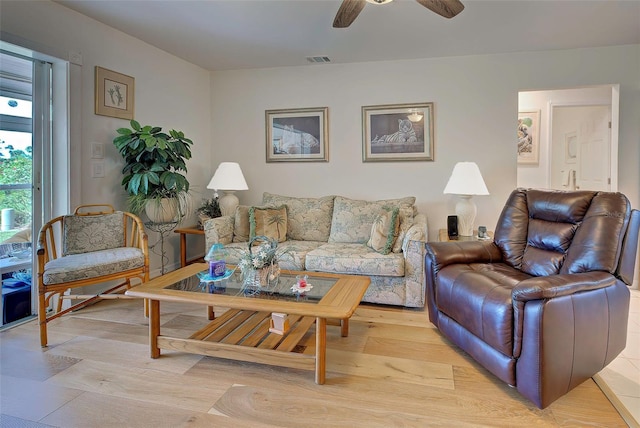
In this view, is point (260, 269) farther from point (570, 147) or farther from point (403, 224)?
point (570, 147)

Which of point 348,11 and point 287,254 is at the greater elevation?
point 348,11

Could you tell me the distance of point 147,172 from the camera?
3.21 m

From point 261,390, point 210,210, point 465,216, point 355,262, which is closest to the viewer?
point 261,390

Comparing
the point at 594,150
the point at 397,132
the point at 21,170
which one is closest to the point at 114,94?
the point at 21,170

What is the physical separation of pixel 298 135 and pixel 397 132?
1154mm

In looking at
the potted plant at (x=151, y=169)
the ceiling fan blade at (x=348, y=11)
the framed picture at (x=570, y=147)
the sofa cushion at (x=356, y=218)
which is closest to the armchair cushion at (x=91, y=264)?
the potted plant at (x=151, y=169)

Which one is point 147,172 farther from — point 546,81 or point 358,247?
point 546,81

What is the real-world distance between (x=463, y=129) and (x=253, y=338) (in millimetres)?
3081

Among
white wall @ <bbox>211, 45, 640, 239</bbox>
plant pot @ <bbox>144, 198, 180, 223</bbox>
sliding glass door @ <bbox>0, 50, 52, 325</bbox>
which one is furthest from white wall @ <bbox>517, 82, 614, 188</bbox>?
sliding glass door @ <bbox>0, 50, 52, 325</bbox>

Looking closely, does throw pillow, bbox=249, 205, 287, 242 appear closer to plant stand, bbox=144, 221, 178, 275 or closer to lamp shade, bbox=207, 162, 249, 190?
lamp shade, bbox=207, 162, 249, 190

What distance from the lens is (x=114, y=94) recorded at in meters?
3.36

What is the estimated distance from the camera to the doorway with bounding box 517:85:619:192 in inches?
177

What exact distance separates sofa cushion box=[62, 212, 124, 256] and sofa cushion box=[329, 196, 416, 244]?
1.93 m

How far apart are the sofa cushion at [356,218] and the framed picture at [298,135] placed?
32.8 inches
